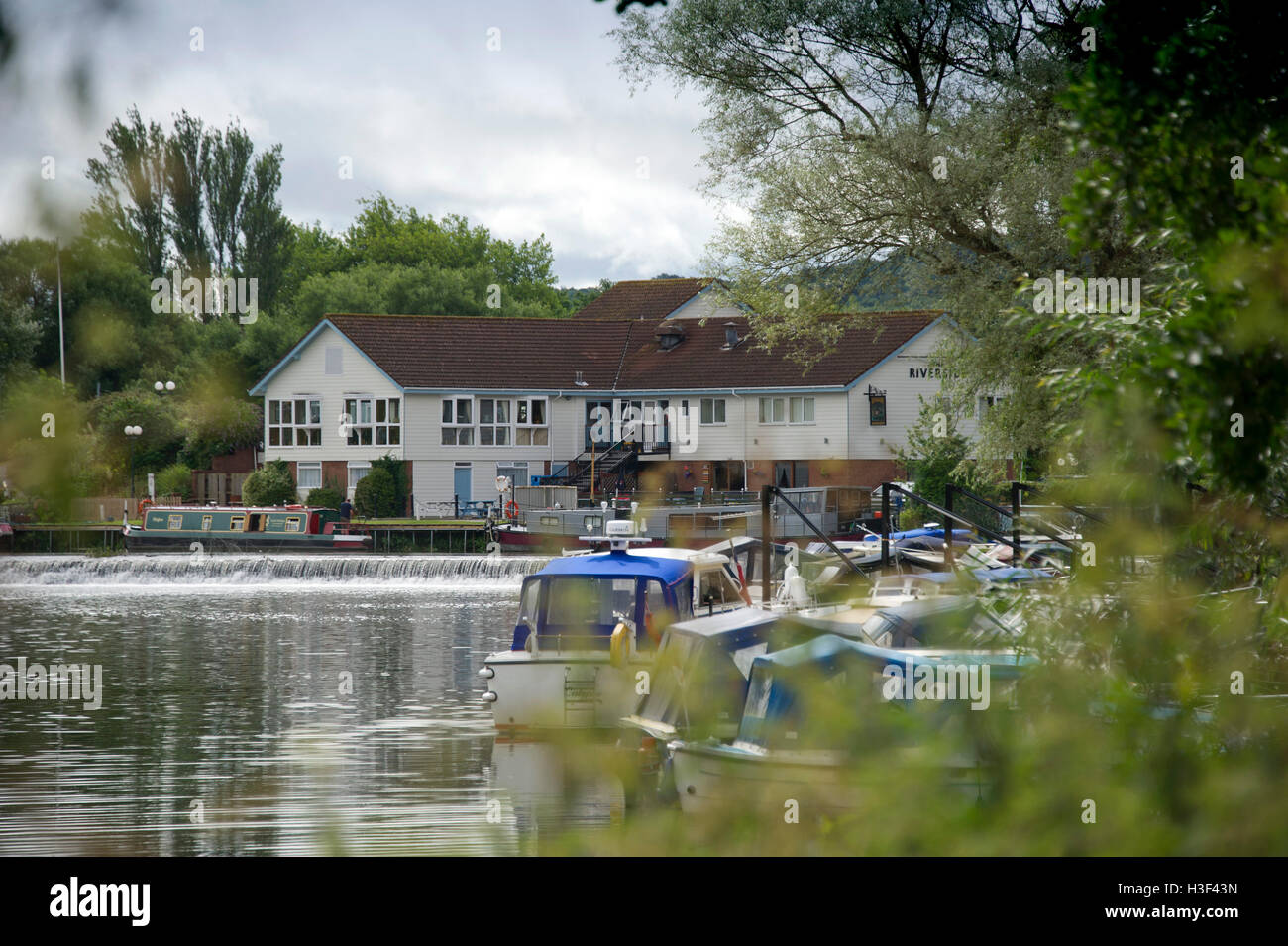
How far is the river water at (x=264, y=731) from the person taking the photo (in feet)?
42.5

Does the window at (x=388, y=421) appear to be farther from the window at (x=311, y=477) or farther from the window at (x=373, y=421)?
the window at (x=311, y=477)

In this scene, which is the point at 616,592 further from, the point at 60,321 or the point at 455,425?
the point at 455,425

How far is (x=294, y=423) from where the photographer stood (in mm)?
69000

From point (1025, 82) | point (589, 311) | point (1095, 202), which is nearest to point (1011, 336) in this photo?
point (1025, 82)

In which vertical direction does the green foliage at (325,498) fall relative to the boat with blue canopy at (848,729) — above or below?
below

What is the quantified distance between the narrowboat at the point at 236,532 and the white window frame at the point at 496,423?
1285 centimetres

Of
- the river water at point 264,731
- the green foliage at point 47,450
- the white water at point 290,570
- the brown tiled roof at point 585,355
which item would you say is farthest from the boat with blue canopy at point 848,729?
the brown tiled roof at point 585,355

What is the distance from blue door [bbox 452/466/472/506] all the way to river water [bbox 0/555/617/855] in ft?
73.8

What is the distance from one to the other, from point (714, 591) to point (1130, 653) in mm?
16480

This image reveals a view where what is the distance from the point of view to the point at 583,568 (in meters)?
19.0

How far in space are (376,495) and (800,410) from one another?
20.3 metres

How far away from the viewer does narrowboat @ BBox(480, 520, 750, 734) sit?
16.8 meters

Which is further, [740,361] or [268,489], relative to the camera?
[740,361]

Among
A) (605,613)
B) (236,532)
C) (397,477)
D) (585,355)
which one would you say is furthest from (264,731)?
(585,355)
